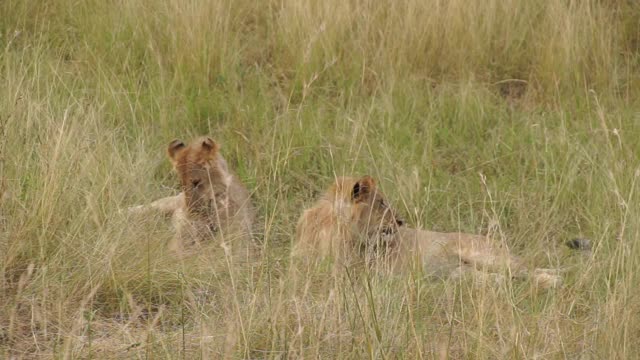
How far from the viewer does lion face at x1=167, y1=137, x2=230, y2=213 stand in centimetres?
552

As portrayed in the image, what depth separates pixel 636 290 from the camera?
4230 millimetres

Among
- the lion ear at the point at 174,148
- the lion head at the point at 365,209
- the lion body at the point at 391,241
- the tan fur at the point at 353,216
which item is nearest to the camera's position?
the lion body at the point at 391,241

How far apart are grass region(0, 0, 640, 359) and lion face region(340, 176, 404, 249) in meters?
0.13

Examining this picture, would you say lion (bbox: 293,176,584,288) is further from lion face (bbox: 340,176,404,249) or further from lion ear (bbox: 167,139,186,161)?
lion ear (bbox: 167,139,186,161)

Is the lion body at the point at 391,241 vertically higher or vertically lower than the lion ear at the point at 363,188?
lower

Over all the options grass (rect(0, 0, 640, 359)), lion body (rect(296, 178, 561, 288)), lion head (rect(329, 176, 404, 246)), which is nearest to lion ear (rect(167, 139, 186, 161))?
grass (rect(0, 0, 640, 359))

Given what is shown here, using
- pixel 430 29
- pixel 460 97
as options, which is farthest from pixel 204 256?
pixel 430 29

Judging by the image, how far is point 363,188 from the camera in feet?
17.5

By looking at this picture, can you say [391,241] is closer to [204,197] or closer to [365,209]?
[365,209]

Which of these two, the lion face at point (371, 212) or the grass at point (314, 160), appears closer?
the grass at point (314, 160)

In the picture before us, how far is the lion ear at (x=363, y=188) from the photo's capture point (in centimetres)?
532

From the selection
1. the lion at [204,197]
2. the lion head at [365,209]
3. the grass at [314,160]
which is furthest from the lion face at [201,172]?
the lion head at [365,209]

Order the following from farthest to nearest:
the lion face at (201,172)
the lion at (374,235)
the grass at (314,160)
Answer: the lion face at (201,172) → the lion at (374,235) → the grass at (314,160)

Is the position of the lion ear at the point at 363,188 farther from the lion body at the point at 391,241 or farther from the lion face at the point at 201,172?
the lion face at the point at 201,172
